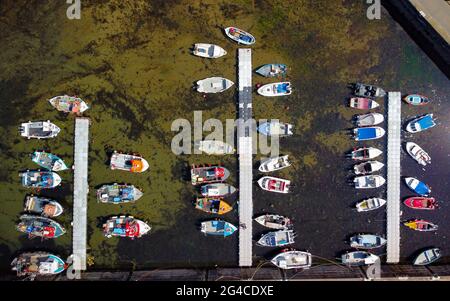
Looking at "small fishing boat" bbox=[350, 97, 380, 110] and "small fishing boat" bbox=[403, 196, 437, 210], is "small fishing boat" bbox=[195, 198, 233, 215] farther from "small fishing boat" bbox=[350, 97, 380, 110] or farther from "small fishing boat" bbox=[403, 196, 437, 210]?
"small fishing boat" bbox=[403, 196, 437, 210]

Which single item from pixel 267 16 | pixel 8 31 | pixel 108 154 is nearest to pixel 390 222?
pixel 267 16

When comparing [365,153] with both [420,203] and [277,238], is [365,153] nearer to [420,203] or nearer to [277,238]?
[420,203]

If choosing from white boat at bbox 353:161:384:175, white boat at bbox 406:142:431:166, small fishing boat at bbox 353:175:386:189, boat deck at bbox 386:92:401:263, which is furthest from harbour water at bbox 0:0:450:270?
white boat at bbox 353:161:384:175

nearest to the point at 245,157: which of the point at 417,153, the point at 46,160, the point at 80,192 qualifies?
the point at 80,192

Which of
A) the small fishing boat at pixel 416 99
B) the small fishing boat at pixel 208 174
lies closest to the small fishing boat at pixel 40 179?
the small fishing boat at pixel 208 174

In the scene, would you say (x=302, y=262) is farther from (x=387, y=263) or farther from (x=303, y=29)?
(x=303, y=29)
